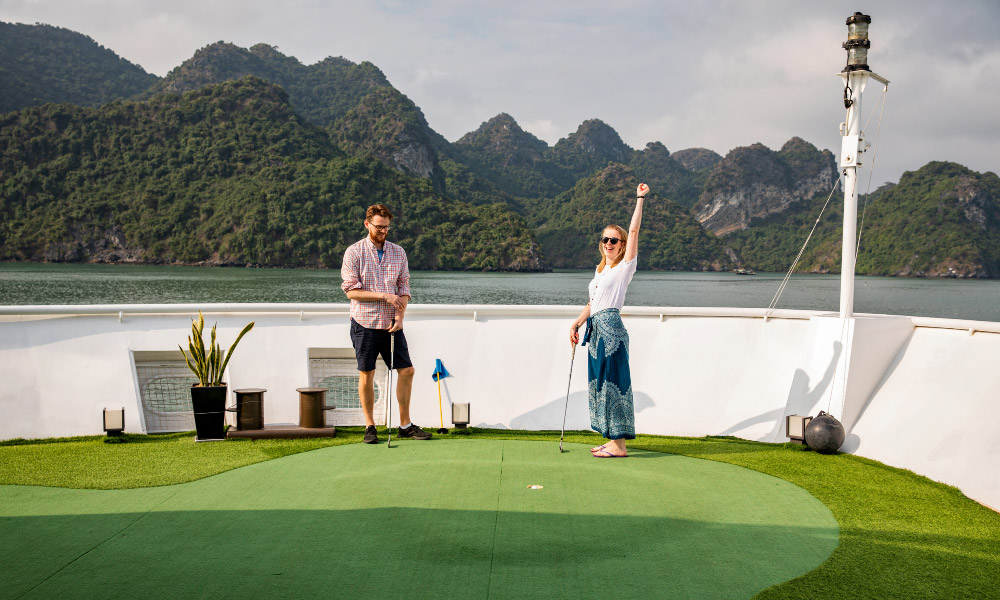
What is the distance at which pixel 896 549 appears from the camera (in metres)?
3.50

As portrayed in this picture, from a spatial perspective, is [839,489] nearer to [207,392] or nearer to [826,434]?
[826,434]

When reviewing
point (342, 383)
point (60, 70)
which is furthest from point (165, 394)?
point (60, 70)

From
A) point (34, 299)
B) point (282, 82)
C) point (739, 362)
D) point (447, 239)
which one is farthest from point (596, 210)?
point (739, 362)

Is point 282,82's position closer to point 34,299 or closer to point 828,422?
point 34,299

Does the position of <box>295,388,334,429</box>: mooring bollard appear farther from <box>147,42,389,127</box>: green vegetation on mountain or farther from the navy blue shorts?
<box>147,42,389,127</box>: green vegetation on mountain

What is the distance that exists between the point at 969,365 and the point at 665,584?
11.7 feet

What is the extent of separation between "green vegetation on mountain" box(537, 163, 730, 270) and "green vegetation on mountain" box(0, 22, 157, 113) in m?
81.4

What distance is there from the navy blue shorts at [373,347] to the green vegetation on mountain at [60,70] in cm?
12079

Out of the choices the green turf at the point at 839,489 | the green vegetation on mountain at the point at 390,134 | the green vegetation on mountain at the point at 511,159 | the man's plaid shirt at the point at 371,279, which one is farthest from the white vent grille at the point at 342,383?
the green vegetation on mountain at the point at 511,159

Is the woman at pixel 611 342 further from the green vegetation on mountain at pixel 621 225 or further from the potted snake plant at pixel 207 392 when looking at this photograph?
the green vegetation on mountain at pixel 621 225

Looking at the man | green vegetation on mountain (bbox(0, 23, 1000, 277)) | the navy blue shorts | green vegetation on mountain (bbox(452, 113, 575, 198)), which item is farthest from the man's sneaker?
green vegetation on mountain (bbox(452, 113, 575, 198))

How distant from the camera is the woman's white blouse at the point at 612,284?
16.6 feet

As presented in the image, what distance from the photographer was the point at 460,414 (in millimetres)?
6336

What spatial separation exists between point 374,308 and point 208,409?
62.3 inches
